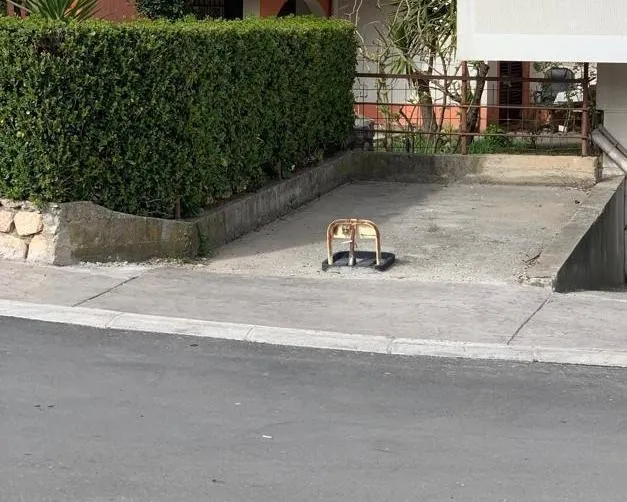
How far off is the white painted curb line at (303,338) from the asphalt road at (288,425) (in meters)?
0.15

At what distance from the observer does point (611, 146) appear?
50.6ft

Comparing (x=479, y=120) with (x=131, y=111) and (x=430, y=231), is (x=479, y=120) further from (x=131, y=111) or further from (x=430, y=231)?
(x=131, y=111)

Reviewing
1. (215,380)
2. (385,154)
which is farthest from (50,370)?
(385,154)

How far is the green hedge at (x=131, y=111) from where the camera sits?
399 inches

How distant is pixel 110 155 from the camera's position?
34.6ft

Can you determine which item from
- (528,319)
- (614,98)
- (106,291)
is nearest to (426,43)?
(614,98)

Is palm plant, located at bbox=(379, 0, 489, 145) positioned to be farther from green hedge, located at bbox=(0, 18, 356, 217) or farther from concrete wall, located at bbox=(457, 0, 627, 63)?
green hedge, located at bbox=(0, 18, 356, 217)

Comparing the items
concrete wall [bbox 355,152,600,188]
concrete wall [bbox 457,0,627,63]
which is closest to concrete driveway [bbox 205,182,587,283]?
concrete wall [bbox 355,152,600,188]

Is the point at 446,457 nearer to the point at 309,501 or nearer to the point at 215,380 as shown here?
the point at 309,501

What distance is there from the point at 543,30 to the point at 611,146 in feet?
5.61

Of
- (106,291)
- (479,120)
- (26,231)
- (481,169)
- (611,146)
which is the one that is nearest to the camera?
(106,291)

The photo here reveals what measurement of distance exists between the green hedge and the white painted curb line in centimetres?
151

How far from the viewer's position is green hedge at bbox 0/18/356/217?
33.2 ft

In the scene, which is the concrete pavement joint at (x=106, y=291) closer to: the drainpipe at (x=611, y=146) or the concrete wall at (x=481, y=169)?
the concrete wall at (x=481, y=169)
